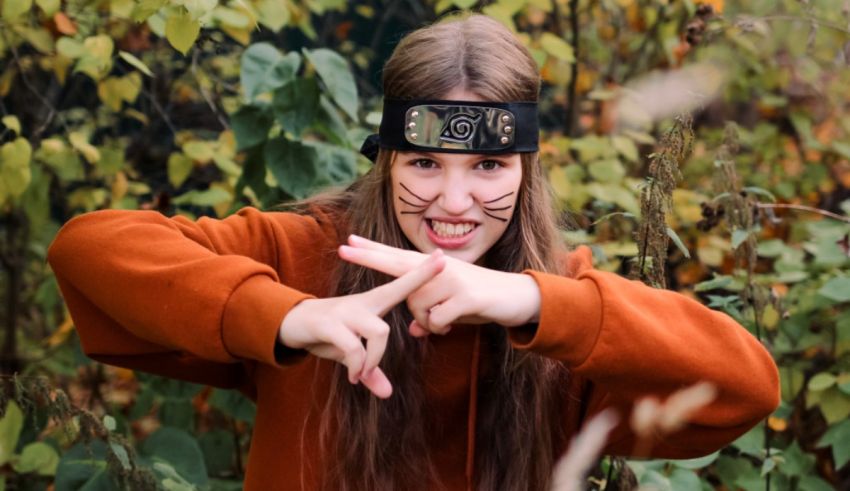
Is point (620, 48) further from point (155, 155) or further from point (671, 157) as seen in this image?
point (671, 157)

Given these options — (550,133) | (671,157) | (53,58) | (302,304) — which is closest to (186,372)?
(302,304)

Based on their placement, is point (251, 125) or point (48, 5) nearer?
point (48, 5)

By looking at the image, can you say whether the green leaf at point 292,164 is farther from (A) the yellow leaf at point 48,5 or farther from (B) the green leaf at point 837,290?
(B) the green leaf at point 837,290

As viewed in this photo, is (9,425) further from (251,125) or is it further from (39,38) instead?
(39,38)

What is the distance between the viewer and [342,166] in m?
2.87

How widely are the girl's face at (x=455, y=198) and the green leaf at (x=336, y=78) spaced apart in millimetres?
694

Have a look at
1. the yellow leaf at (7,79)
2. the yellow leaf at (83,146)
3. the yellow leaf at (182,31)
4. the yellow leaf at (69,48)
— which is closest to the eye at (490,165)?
the yellow leaf at (182,31)

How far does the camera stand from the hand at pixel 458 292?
5.69 ft

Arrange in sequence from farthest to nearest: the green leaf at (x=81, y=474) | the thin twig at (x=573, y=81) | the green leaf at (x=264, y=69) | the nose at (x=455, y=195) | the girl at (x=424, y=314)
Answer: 1. the thin twig at (x=573, y=81)
2. the green leaf at (x=264, y=69)
3. the green leaf at (x=81, y=474)
4. the nose at (x=455, y=195)
5. the girl at (x=424, y=314)

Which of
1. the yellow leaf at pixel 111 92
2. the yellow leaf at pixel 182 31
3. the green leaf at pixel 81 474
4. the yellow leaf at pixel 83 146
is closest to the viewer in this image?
the yellow leaf at pixel 182 31

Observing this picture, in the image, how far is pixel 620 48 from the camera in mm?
4477

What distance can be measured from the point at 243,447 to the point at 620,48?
2235mm

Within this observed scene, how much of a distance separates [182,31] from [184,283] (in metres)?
0.67

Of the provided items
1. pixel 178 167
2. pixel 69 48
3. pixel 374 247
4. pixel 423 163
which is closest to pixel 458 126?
pixel 423 163
